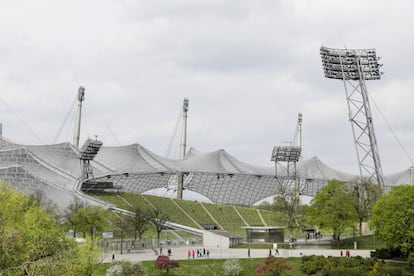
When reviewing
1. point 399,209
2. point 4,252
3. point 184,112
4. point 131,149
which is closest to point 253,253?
point 399,209

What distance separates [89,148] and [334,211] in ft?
127

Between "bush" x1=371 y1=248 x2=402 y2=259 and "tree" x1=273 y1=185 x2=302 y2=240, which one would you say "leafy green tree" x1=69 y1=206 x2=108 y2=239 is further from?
"bush" x1=371 y1=248 x2=402 y2=259

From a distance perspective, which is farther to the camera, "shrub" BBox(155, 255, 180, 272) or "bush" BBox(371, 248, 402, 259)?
"bush" BBox(371, 248, 402, 259)

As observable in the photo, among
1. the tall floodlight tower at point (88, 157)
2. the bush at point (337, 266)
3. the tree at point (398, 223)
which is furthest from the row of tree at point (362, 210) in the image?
the tall floodlight tower at point (88, 157)

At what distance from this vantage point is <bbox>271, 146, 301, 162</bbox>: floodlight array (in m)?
86.7

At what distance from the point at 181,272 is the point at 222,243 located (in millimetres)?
21275

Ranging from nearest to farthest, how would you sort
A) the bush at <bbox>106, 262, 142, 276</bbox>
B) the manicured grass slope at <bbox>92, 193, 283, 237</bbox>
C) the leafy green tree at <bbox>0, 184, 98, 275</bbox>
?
the leafy green tree at <bbox>0, 184, 98, 275</bbox>, the bush at <bbox>106, 262, 142, 276</bbox>, the manicured grass slope at <bbox>92, 193, 283, 237</bbox>

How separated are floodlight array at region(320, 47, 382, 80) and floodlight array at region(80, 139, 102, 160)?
34.3 meters

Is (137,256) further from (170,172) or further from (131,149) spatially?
(131,149)

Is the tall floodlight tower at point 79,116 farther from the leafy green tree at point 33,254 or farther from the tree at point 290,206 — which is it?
the leafy green tree at point 33,254

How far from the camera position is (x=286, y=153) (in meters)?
87.1

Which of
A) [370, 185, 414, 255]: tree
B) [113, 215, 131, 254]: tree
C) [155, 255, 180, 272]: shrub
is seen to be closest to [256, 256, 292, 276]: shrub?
[155, 255, 180, 272]: shrub

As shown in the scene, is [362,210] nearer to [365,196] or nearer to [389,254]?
[365,196]

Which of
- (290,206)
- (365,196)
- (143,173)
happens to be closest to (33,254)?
(290,206)
